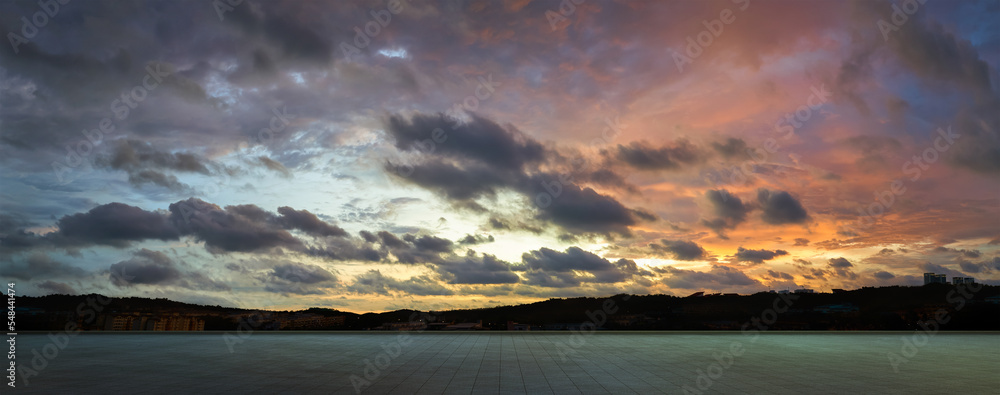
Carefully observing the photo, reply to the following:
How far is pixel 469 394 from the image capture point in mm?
13141

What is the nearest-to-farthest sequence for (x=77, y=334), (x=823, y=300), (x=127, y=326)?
(x=77, y=334), (x=127, y=326), (x=823, y=300)

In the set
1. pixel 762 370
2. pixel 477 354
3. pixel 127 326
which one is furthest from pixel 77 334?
pixel 762 370

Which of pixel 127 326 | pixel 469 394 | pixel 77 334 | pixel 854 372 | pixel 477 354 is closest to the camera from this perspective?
pixel 469 394

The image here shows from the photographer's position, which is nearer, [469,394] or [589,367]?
[469,394]

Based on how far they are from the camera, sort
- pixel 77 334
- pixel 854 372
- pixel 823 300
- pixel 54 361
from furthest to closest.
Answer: pixel 823 300 < pixel 77 334 < pixel 54 361 < pixel 854 372

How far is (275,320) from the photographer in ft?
159

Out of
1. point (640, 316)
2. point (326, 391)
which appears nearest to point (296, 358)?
point (326, 391)

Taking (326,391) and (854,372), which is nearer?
(326,391)

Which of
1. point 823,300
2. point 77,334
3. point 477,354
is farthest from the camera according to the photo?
point 823,300

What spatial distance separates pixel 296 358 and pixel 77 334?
99.9ft

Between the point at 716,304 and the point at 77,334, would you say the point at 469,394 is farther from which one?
the point at 716,304

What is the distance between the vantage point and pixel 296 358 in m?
22.6

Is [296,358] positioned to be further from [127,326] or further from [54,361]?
[127,326]

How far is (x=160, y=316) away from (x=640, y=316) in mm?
43996
